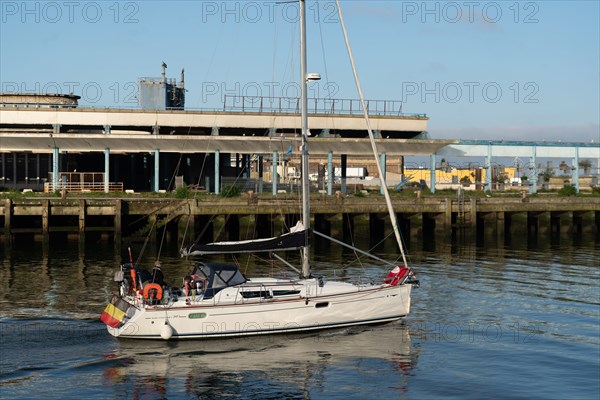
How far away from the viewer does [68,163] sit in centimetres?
7231

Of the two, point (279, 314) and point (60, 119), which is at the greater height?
point (60, 119)

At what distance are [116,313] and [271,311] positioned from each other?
5.39 meters

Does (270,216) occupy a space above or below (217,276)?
above

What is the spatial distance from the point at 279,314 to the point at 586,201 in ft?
145

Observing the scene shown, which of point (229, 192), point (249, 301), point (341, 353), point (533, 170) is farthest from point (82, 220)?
point (533, 170)

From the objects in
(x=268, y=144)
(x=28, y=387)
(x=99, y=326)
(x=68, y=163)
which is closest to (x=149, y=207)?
(x=268, y=144)

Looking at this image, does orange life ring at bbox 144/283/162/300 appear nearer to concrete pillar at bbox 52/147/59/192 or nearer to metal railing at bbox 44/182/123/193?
concrete pillar at bbox 52/147/59/192

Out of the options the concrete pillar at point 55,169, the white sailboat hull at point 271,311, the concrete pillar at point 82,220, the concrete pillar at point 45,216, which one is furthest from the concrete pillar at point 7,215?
the white sailboat hull at point 271,311

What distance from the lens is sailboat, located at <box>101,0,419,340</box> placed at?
26625mm

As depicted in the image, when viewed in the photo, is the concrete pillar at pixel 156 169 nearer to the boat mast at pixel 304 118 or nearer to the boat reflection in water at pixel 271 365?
the boat mast at pixel 304 118

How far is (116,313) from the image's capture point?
27.1 m

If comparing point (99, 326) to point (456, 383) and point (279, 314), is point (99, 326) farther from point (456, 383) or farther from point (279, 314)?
point (456, 383)

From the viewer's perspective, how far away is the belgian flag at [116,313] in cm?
2670

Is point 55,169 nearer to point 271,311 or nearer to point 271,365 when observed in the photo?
point 271,311
